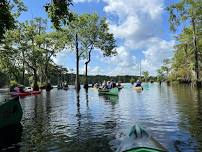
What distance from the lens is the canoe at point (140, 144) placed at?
27.6 feet

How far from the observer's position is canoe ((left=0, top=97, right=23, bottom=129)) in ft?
60.1

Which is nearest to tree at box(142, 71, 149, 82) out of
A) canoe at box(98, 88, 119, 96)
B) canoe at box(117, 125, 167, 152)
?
canoe at box(98, 88, 119, 96)

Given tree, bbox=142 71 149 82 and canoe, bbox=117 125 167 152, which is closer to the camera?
canoe, bbox=117 125 167 152

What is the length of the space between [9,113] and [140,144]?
11839 mm

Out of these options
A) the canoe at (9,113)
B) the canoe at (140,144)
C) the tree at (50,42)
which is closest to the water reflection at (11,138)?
the canoe at (9,113)

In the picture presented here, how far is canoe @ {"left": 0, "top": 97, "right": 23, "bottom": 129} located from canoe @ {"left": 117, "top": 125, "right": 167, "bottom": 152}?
954cm

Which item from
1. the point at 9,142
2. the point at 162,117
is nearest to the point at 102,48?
the point at 162,117

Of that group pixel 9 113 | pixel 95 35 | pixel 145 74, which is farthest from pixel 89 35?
pixel 145 74

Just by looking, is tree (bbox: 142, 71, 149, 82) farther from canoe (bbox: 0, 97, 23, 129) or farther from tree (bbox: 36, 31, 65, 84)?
canoe (bbox: 0, 97, 23, 129)

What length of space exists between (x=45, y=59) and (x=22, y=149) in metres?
77.4

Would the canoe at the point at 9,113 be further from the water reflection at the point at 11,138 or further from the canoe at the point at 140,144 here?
the canoe at the point at 140,144

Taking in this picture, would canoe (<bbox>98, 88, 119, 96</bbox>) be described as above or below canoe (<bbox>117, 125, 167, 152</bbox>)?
above

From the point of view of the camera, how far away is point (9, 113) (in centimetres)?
1916

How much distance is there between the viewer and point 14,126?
19.4 metres
